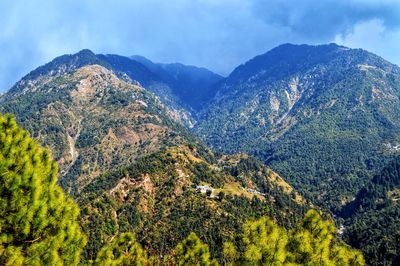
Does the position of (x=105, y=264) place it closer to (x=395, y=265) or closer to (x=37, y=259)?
(x=37, y=259)

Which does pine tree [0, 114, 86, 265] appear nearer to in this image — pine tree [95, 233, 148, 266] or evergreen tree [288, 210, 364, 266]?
pine tree [95, 233, 148, 266]

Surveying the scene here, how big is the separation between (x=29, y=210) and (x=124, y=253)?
52.7ft

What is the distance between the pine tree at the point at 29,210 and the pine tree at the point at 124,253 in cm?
967

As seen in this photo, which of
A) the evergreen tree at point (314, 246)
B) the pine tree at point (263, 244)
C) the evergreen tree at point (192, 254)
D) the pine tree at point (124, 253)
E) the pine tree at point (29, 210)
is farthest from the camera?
the evergreen tree at point (192, 254)

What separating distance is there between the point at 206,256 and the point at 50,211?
1765 cm

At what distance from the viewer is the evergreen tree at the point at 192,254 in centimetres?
3906

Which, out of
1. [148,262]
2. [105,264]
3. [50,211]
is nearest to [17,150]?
[50,211]

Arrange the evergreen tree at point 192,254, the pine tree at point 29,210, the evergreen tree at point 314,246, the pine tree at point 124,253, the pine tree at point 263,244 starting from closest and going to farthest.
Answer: the pine tree at point 29,210
the pine tree at point 263,244
the evergreen tree at point 314,246
the pine tree at point 124,253
the evergreen tree at point 192,254

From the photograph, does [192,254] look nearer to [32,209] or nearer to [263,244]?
[263,244]

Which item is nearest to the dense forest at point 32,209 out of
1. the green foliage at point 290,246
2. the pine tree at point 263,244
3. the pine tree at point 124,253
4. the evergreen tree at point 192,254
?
the pine tree at point 263,244

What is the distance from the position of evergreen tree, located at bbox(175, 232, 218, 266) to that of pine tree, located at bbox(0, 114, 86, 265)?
1432cm

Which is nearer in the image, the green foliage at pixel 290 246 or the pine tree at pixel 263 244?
the pine tree at pixel 263 244

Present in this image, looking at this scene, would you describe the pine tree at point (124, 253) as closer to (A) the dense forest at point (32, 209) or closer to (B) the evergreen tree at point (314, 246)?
(A) the dense forest at point (32, 209)

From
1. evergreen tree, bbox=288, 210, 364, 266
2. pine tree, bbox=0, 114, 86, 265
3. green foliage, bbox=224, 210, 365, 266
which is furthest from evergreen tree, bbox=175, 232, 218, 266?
pine tree, bbox=0, 114, 86, 265
